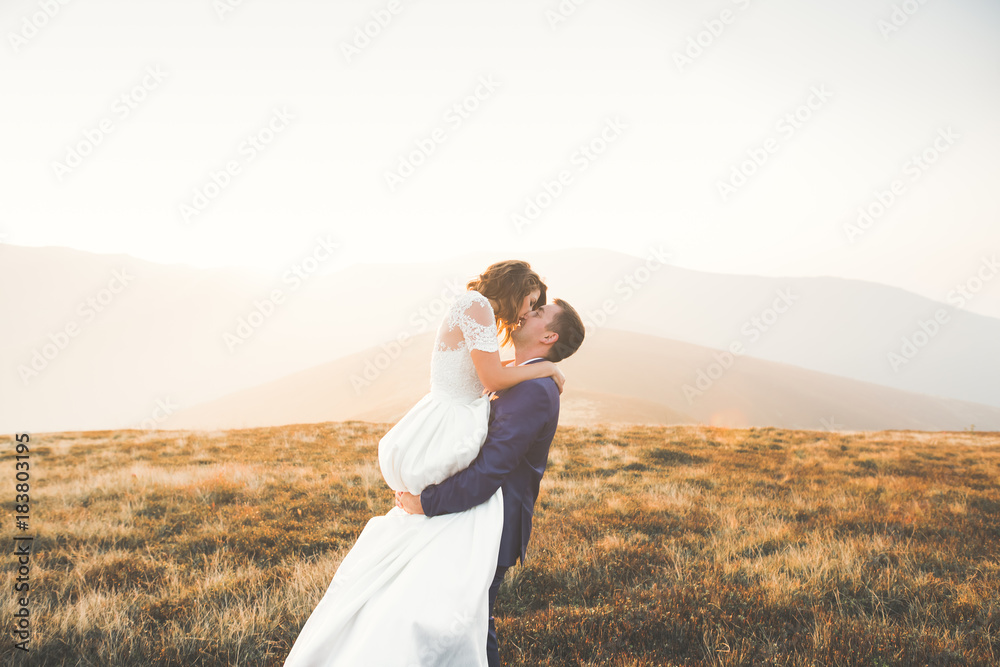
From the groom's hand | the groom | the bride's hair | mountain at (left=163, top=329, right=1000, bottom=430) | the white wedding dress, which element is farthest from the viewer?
mountain at (left=163, top=329, right=1000, bottom=430)

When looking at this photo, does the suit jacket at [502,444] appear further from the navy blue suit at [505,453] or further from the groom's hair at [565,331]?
the groom's hair at [565,331]

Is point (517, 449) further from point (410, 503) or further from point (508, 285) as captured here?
point (508, 285)

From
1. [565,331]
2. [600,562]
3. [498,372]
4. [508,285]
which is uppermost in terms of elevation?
[508,285]

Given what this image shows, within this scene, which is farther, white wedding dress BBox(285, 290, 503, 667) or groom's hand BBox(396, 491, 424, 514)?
groom's hand BBox(396, 491, 424, 514)

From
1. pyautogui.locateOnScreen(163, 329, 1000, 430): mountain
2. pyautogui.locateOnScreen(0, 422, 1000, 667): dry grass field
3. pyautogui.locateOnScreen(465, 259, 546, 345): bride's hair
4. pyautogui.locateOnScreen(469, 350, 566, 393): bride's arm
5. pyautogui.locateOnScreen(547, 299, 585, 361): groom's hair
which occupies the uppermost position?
pyautogui.locateOnScreen(465, 259, 546, 345): bride's hair

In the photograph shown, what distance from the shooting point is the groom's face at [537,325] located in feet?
9.91

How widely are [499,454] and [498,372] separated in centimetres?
44

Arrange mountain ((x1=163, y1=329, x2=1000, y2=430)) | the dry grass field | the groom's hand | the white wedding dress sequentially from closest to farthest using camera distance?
1. the white wedding dress
2. the groom's hand
3. the dry grass field
4. mountain ((x1=163, y1=329, x2=1000, y2=430))

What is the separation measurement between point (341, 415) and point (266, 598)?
208 feet

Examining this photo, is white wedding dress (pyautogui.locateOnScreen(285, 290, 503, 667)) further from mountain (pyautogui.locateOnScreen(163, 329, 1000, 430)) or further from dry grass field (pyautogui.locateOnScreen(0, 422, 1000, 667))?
mountain (pyautogui.locateOnScreen(163, 329, 1000, 430))

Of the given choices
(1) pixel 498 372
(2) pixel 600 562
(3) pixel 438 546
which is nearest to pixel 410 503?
(3) pixel 438 546

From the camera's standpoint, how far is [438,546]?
2.69m

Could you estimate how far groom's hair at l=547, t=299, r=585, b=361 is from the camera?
301 centimetres

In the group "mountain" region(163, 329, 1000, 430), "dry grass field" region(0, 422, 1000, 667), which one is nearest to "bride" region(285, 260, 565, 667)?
"dry grass field" region(0, 422, 1000, 667)
